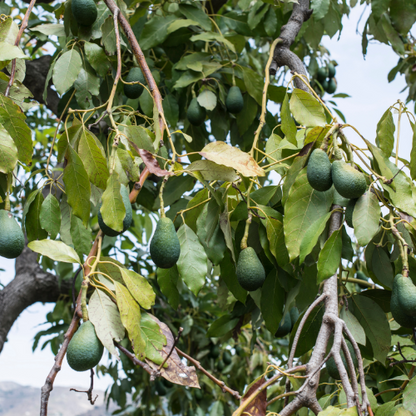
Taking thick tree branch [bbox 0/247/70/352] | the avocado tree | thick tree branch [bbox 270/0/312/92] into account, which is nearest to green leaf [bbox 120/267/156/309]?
the avocado tree

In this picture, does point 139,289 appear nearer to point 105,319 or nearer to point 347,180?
point 105,319

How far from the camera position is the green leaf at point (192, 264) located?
0.91 metres

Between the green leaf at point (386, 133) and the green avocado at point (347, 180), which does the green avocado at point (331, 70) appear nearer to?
the green leaf at point (386, 133)

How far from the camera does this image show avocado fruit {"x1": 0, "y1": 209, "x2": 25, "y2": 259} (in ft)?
2.80

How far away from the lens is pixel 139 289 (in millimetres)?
784

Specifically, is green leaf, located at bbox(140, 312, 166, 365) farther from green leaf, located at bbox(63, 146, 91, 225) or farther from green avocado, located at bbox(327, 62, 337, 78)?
green avocado, located at bbox(327, 62, 337, 78)

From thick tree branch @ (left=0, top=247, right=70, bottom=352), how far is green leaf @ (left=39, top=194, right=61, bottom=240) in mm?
1989

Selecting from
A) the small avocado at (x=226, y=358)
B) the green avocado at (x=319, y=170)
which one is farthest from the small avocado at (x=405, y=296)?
the small avocado at (x=226, y=358)

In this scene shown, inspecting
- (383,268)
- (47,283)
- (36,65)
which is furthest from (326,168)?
(47,283)

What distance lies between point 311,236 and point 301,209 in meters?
0.09

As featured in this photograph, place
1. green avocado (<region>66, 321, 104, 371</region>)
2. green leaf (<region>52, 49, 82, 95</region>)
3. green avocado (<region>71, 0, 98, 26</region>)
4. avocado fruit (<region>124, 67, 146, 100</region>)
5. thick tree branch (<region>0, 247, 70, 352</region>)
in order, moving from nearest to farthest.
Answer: green avocado (<region>66, 321, 104, 371</region>) < green leaf (<region>52, 49, 82, 95</region>) < green avocado (<region>71, 0, 98, 26</region>) < avocado fruit (<region>124, 67, 146, 100</region>) < thick tree branch (<region>0, 247, 70, 352</region>)

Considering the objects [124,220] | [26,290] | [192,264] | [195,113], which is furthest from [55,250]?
[26,290]

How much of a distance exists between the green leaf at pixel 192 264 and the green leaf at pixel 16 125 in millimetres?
367

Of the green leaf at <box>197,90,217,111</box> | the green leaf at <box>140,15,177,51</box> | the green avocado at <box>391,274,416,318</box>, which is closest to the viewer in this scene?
the green avocado at <box>391,274,416,318</box>
